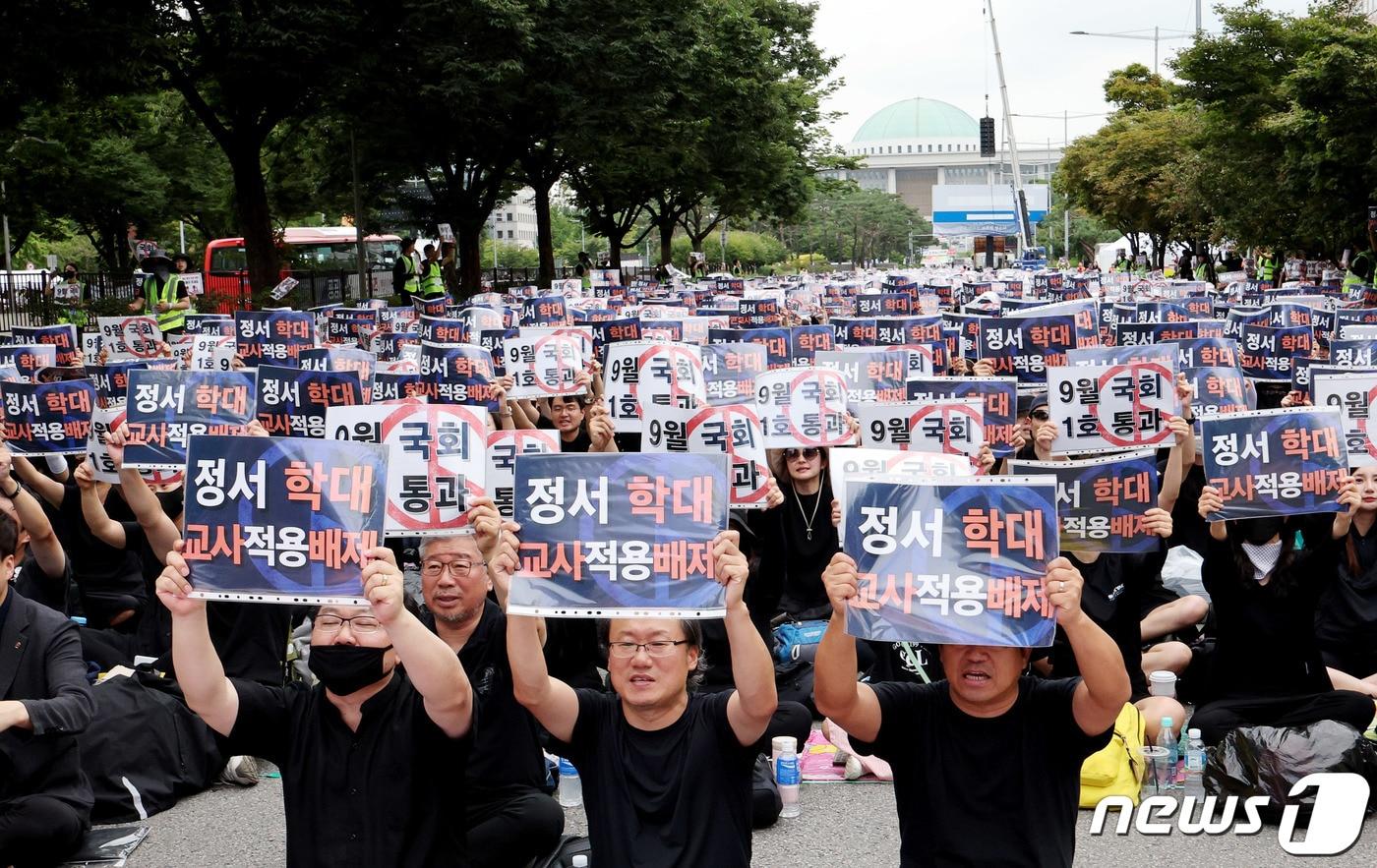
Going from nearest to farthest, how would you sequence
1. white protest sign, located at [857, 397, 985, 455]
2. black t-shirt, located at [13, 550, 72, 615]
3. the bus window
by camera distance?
1. black t-shirt, located at [13, 550, 72, 615]
2. white protest sign, located at [857, 397, 985, 455]
3. the bus window

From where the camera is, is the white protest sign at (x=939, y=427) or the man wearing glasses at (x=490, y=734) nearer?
the man wearing glasses at (x=490, y=734)

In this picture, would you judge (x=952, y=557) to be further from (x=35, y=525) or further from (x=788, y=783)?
(x=35, y=525)

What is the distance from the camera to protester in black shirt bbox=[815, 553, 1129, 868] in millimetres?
4277

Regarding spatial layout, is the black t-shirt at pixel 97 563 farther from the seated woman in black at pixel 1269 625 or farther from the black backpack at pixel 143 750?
the seated woman in black at pixel 1269 625

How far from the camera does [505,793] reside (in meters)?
5.84

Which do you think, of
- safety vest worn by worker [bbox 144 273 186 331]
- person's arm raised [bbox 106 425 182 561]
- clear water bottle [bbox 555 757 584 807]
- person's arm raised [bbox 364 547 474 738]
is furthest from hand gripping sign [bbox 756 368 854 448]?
safety vest worn by worker [bbox 144 273 186 331]

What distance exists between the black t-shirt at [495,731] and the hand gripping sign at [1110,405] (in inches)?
207

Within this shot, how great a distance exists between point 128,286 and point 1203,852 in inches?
1272

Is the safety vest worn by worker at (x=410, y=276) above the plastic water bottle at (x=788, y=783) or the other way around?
above

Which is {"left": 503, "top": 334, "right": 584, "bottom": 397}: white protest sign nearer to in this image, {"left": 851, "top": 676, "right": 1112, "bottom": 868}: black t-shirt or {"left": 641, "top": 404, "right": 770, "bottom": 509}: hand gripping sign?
{"left": 641, "top": 404, "right": 770, "bottom": 509}: hand gripping sign

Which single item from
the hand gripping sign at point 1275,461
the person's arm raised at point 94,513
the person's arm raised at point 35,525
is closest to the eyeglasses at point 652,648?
the hand gripping sign at point 1275,461

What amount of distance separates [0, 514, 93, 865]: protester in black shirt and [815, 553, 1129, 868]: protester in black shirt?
9.36ft

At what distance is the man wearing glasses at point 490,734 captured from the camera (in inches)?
226

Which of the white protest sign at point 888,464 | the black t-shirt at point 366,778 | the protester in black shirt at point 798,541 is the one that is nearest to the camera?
the black t-shirt at point 366,778
